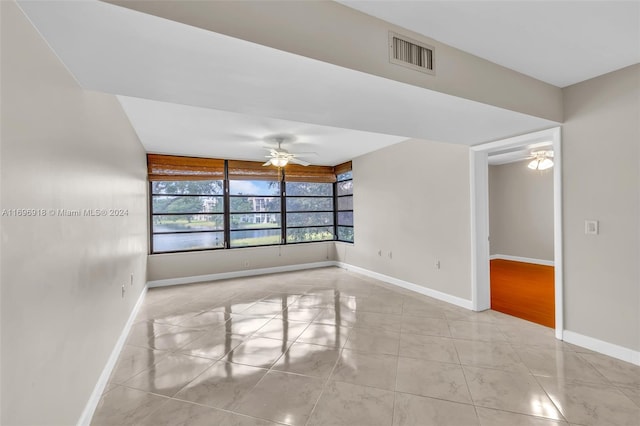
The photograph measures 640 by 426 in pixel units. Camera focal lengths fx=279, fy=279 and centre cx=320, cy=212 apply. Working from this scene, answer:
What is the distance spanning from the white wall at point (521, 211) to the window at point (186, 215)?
6.82m

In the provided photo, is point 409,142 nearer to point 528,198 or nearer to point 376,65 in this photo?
point 376,65

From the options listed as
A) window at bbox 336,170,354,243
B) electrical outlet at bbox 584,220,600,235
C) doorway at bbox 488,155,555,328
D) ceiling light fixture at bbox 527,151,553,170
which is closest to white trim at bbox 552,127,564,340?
electrical outlet at bbox 584,220,600,235

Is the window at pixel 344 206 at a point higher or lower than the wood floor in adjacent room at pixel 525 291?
higher

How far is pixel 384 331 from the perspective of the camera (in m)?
3.14

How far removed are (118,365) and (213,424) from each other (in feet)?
4.30

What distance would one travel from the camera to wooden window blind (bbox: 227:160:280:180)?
6.01 metres

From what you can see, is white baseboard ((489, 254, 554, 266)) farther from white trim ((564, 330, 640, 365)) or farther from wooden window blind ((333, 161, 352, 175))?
wooden window blind ((333, 161, 352, 175))

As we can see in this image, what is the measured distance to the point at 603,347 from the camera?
259 centimetres

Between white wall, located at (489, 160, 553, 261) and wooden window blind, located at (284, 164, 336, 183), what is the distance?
4.27 metres

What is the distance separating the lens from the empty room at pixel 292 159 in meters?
1.33

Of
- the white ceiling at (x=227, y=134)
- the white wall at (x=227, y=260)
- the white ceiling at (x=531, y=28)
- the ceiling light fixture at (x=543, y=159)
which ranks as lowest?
the white wall at (x=227, y=260)

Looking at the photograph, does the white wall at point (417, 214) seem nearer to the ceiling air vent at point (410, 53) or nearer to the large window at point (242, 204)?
the large window at point (242, 204)

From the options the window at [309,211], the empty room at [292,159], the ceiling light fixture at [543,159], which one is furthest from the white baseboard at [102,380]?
the ceiling light fixture at [543,159]

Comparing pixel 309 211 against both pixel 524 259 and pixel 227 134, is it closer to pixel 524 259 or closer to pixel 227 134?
pixel 227 134
